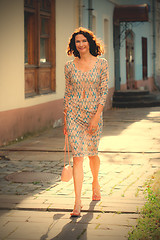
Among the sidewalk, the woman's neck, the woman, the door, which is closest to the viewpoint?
the sidewalk

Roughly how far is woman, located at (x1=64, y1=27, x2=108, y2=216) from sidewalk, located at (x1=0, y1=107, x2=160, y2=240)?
46cm

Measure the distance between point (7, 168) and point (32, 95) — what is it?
4773mm

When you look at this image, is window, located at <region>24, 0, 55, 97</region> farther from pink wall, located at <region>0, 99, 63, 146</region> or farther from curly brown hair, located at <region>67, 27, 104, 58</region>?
curly brown hair, located at <region>67, 27, 104, 58</region>

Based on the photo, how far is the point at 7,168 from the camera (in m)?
8.45

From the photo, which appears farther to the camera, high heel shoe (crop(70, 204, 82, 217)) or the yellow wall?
the yellow wall

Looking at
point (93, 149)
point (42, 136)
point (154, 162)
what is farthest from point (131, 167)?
point (42, 136)

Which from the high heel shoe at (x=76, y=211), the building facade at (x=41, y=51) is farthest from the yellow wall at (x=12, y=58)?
the high heel shoe at (x=76, y=211)

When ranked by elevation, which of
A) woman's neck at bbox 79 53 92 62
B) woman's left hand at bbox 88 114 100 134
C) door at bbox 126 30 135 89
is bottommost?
woman's left hand at bbox 88 114 100 134

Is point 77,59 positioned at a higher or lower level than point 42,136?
higher

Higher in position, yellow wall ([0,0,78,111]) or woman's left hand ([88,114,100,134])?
yellow wall ([0,0,78,111])

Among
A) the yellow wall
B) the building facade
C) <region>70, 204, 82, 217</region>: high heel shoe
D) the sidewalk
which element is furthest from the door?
<region>70, 204, 82, 217</region>: high heel shoe

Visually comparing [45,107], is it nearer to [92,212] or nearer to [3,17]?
[3,17]

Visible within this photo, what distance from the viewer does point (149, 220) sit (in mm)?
5219

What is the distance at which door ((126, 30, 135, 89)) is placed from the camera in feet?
80.3
